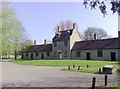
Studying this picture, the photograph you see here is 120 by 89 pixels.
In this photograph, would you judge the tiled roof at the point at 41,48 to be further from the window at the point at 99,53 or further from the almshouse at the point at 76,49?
the window at the point at 99,53

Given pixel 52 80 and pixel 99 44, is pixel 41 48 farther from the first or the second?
pixel 52 80

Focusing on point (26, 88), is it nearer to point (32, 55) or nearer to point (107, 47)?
point (107, 47)

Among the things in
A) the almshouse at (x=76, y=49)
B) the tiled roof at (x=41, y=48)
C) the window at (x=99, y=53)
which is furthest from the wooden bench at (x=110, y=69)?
the tiled roof at (x=41, y=48)

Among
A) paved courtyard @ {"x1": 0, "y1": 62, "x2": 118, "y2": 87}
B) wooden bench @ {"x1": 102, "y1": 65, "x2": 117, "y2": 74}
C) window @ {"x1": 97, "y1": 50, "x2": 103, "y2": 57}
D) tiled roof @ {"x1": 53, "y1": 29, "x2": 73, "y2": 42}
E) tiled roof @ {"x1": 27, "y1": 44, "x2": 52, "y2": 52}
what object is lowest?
paved courtyard @ {"x1": 0, "y1": 62, "x2": 118, "y2": 87}

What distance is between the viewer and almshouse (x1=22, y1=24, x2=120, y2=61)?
56531mm

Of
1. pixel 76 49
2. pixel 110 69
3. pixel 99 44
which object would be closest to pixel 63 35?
pixel 76 49

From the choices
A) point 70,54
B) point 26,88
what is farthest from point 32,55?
point 26,88

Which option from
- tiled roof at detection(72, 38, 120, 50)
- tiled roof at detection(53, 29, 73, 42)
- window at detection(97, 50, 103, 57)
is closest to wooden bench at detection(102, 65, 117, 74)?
tiled roof at detection(72, 38, 120, 50)

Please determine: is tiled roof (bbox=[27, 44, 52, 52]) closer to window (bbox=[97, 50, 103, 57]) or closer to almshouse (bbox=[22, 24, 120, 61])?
almshouse (bbox=[22, 24, 120, 61])

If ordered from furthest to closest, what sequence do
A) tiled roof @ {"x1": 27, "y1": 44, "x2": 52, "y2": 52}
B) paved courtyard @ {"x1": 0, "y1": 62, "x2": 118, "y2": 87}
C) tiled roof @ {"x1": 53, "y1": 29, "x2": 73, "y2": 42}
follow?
tiled roof @ {"x1": 27, "y1": 44, "x2": 52, "y2": 52}, tiled roof @ {"x1": 53, "y1": 29, "x2": 73, "y2": 42}, paved courtyard @ {"x1": 0, "y1": 62, "x2": 118, "y2": 87}

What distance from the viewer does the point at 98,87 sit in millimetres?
16297

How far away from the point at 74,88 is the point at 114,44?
41.9 meters

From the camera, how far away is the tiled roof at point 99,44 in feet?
186

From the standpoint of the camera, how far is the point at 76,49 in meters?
65.3
